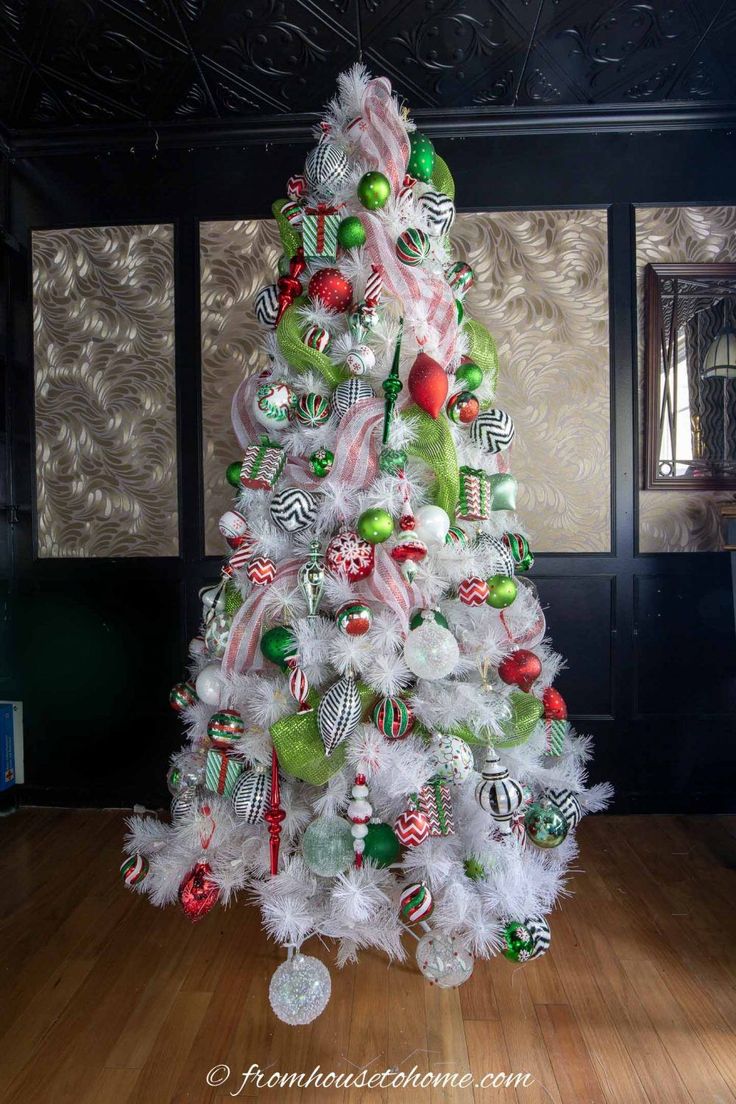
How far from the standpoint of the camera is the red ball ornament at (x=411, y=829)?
1431mm

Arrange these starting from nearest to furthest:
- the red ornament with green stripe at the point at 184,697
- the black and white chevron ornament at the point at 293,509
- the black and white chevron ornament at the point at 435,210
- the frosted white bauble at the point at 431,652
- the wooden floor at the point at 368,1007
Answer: the wooden floor at the point at 368,1007, the frosted white bauble at the point at 431,652, the black and white chevron ornament at the point at 293,509, the black and white chevron ornament at the point at 435,210, the red ornament with green stripe at the point at 184,697

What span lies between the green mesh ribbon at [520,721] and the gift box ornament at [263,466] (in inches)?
28.5

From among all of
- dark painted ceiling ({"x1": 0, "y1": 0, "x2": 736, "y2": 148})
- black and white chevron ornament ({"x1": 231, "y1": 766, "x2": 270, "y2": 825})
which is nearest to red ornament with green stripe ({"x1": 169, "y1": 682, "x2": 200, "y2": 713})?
black and white chevron ornament ({"x1": 231, "y1": 766, "x2": 270, "y2": 825})

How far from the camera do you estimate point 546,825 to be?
5.25 ft

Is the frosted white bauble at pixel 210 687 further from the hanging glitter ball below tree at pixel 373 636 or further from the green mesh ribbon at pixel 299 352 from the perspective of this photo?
the green mesh ribbon at pixel 299 352

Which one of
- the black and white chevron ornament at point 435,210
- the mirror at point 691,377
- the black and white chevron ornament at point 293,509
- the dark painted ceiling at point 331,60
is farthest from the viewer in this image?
the mirror at point 691,377

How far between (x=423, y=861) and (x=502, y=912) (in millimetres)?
196

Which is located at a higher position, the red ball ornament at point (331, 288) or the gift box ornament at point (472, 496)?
the red ball ornament at point (331, 288)

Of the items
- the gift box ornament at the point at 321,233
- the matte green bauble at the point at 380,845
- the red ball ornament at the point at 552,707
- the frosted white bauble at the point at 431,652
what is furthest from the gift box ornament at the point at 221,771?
the gift box ornament at the point at 321,233

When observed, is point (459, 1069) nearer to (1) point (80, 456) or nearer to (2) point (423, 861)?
(2) point (423, 861)

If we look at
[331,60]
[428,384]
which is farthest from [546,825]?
[331,60]

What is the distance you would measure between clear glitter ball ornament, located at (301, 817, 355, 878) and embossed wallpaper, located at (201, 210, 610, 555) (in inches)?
49.1

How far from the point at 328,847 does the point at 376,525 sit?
68 centimetres

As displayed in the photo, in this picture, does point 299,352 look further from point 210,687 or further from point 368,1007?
point 368,1007
